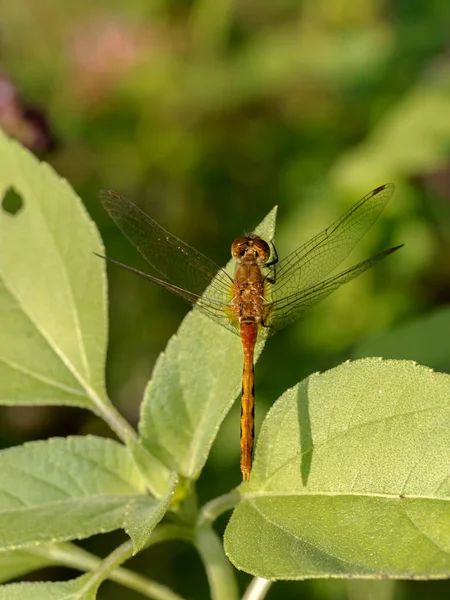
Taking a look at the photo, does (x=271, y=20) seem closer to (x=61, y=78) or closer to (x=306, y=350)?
(x=61, y=78)

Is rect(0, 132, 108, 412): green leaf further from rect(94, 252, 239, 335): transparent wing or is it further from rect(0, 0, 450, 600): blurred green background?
rect(0, 0, 450, 600): blurred green background

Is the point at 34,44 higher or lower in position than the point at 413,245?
higher

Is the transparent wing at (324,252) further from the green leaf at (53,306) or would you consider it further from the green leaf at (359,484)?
the green leaf at (359,484)

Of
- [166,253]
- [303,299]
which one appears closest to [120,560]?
[303,299]

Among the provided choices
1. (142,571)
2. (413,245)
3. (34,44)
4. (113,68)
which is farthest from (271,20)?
(142,571)

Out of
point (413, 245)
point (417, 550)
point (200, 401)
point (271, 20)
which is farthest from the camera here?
point (271, 20)

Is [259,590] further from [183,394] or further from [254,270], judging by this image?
[254,270]

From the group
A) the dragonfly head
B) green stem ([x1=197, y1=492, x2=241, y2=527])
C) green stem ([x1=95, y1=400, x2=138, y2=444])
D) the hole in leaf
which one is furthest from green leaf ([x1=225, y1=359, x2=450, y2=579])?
the hole in leaf

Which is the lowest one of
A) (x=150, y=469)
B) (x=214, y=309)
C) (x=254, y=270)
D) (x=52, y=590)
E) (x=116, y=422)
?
(x=52, y=590)
